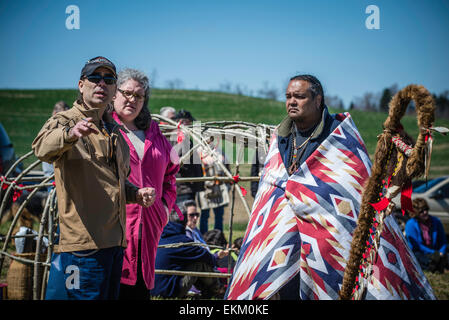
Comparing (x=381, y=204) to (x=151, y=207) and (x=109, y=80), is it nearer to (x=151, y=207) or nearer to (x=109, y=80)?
(x=109, y=80)

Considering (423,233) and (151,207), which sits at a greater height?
(151,207)

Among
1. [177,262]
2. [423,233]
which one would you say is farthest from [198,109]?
[177,262]

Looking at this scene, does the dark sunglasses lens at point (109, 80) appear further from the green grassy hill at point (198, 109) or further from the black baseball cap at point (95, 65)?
the green grassy hill at point (198, 109)

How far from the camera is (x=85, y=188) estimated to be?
218 cm

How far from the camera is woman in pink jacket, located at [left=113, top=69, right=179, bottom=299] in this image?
9.58ft

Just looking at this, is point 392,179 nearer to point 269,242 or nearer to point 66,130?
point 269,242

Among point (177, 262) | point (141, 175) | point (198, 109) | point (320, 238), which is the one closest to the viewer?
point (320, 238)

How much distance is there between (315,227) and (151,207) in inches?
43.6

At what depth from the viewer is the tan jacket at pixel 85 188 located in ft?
7.08

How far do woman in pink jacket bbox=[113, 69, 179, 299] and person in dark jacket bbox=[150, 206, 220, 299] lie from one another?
1.86 m

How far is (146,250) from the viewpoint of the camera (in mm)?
2982

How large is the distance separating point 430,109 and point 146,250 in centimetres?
195

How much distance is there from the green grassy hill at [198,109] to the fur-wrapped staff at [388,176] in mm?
19997

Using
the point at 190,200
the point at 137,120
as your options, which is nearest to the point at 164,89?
the point at 190,200
